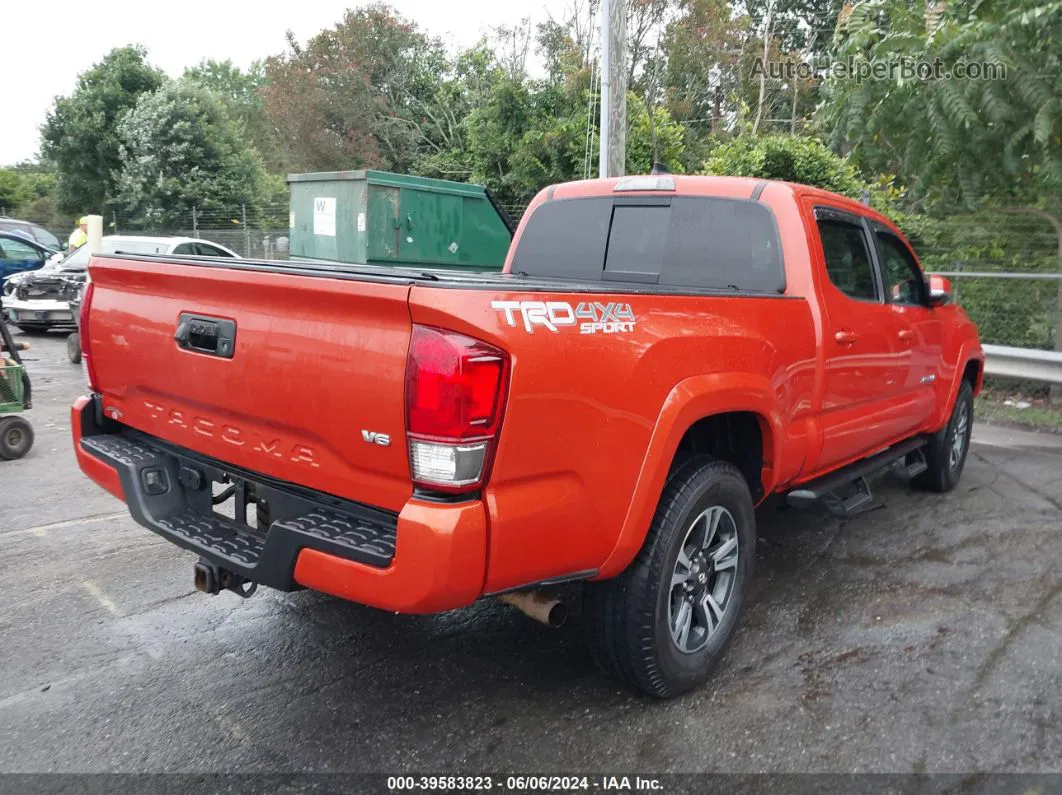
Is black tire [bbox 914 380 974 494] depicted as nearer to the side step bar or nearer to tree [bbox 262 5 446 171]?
the side step bar

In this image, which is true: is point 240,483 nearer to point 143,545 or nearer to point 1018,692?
point 143,545

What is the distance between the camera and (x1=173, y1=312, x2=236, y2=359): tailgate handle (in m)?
2.98

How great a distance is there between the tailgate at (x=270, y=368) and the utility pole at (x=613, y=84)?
826 cm

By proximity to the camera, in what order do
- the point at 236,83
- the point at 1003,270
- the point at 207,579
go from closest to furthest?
the point at 207,579
the point at 1003,270
the point at 236,83

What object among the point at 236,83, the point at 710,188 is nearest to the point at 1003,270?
the point at 710,188

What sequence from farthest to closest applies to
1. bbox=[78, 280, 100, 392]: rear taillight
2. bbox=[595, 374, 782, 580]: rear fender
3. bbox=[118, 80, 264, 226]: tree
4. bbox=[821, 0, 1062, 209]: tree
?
bbox=[118, 80, 264, 226]: tree, bbox=[821, 0, 1062, 209]: tree, bbox=[78, 280, 100, 392]: rear taillight, bbox=[595, 374, 782, 580]: rear fender

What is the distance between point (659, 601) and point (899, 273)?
3.26m

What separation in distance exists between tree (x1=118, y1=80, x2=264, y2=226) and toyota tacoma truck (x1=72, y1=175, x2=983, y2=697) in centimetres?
2753

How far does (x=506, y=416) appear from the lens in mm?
2500

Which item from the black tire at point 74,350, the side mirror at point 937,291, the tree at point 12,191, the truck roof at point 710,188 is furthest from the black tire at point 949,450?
the tree at point 12,191

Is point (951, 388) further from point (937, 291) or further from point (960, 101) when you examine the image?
point (960, 101)

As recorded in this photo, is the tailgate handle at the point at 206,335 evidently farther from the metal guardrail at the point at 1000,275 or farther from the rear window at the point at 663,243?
the metal guardrail at the point at 1000,275

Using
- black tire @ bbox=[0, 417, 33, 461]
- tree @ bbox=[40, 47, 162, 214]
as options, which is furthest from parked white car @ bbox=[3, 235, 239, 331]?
tree @ bbox=[40, 47, 162, 214]

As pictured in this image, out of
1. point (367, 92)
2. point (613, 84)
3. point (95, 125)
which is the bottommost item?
point (613, 84)
